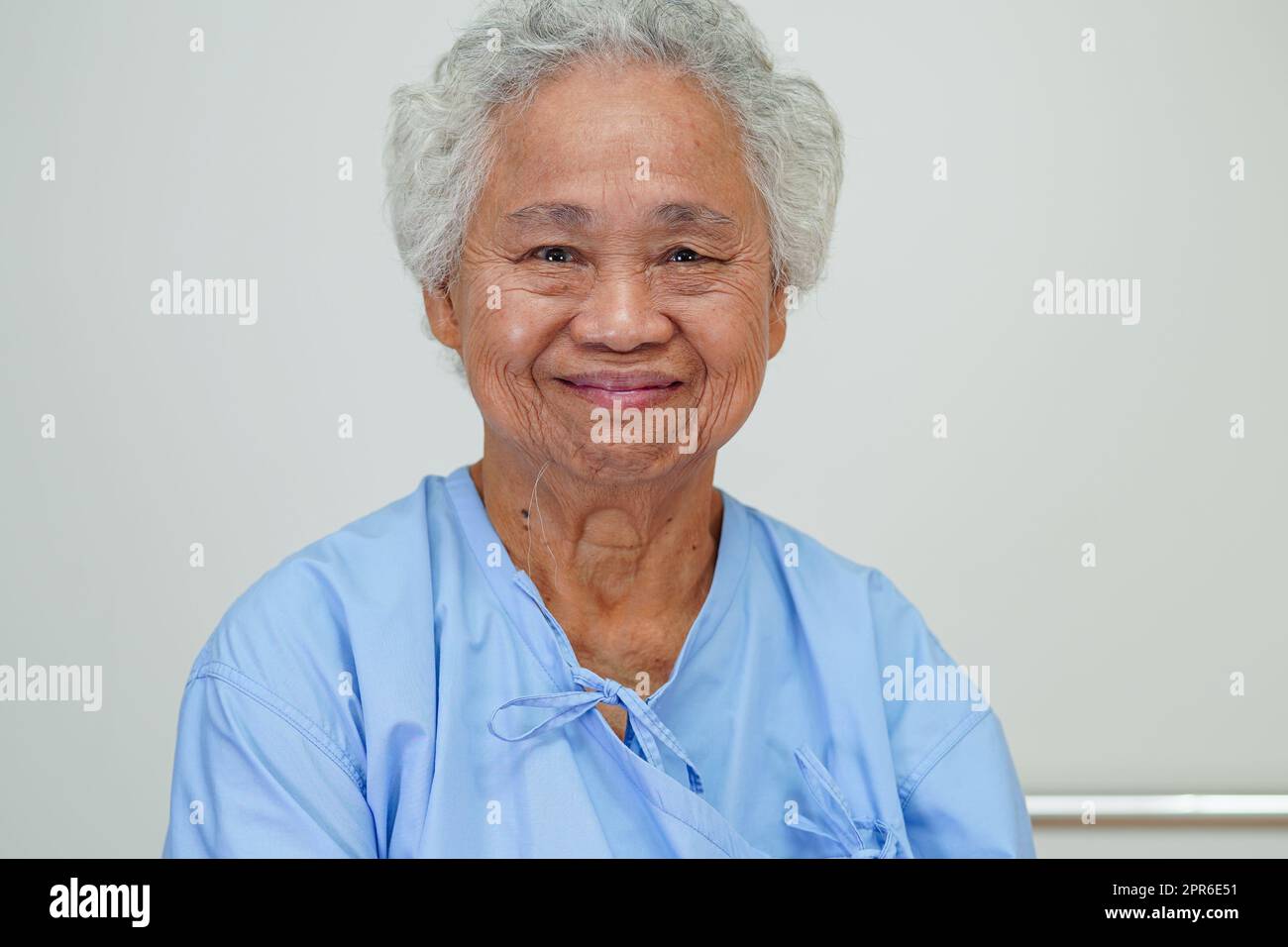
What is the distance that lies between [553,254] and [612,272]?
0.07 meters

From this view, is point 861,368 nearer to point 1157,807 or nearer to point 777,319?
point 777,319

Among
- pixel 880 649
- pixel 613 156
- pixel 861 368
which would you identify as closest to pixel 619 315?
pixel 613 156

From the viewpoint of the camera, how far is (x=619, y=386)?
1.34 m

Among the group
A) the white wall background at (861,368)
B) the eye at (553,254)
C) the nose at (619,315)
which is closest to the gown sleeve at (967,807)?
the nose at (619,315)

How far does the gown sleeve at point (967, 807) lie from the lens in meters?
1.40

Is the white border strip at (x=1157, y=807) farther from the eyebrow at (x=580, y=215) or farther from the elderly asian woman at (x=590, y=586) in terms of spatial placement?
the eyebrow at (x=580, y=215)

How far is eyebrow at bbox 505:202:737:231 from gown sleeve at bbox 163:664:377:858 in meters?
0.52

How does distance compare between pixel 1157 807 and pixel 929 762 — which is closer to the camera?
pixel 929 762

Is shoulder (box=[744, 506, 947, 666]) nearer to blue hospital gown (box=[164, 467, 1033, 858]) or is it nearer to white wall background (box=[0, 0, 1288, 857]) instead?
blue hospital gown (box=[164, 467, 1033, 858])

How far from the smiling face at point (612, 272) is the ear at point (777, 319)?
110 mm

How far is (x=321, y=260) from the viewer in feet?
7.11


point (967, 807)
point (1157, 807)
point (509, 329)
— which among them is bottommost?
point (1157, 807)
